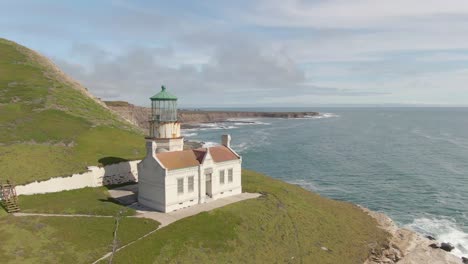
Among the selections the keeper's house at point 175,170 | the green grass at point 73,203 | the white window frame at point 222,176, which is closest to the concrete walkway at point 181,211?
the keeper's house at point 175,170

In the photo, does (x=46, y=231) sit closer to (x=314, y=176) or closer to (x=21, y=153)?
(x=21, y=153)

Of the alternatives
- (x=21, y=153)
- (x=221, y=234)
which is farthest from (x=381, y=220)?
(x=21, y=153)

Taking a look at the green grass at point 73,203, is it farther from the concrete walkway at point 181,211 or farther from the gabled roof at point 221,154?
the gabled roof at point 221,154

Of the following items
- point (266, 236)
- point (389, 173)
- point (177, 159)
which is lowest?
point (389, 173)

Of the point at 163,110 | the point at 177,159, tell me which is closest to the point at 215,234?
the point at 177,159

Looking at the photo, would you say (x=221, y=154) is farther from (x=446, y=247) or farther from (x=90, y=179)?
(x=446, y=247)

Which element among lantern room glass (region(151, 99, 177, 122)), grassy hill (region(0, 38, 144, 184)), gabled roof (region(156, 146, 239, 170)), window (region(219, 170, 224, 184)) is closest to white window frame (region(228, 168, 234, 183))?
window (region(219, 170, 224, 184))
